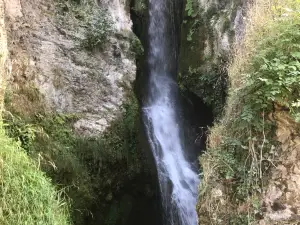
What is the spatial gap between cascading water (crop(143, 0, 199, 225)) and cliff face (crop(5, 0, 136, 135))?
150cm

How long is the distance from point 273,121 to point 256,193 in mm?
964

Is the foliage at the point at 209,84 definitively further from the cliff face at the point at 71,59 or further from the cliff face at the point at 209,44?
the cliff face at the point at 71,59

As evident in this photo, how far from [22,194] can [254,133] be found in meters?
3.00

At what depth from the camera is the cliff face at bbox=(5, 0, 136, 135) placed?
7.01m

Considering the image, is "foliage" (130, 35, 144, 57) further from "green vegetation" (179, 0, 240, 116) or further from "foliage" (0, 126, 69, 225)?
"foliage" (0, 126, 69, 225)

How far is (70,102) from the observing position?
7645 millimetres

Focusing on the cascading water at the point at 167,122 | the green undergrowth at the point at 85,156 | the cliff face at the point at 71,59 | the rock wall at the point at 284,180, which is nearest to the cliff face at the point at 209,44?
the cascading water at the point at 167,122

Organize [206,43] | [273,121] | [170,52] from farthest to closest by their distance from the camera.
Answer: [170,52] < [206,43] < [273,121]

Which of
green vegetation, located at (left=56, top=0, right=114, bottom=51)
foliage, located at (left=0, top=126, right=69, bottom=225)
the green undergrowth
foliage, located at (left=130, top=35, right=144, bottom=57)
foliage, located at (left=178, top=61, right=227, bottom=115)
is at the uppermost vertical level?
green vegetation, located at (left=56, top=0, right=114, bottom=51)

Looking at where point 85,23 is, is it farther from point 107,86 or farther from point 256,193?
point 256,193

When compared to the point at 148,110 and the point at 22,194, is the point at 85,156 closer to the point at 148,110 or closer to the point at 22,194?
the point at 148,110

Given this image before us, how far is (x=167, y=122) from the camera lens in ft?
32.2

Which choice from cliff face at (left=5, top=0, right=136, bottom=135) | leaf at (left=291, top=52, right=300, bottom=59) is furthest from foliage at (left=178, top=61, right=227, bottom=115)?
leaf at (left=291, top=52, right=300, bottom=59)

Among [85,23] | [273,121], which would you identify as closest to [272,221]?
[273,121]
